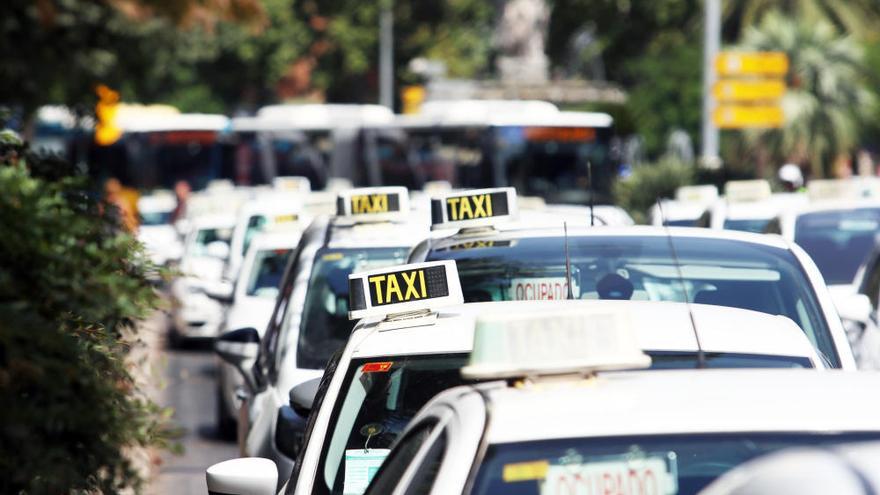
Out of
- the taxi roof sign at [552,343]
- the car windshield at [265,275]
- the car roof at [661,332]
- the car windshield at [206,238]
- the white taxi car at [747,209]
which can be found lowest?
the car windshield at [206,238]

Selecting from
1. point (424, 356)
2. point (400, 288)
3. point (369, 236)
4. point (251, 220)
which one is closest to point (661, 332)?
point (424, 356)

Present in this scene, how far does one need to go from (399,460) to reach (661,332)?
1.17 m

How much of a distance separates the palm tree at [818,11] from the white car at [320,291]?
135ft

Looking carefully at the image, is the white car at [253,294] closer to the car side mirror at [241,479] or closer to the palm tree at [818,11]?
the car side mirror at [241,479]

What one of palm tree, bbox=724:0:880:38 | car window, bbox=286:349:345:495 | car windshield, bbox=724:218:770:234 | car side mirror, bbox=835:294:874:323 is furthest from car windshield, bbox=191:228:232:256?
palm tree, bbox=724:0:880:38

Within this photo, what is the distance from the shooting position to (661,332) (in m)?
4.99

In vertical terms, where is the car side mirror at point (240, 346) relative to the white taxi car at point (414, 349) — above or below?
below

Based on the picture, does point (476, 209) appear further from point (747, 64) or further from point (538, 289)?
point (747, 64)

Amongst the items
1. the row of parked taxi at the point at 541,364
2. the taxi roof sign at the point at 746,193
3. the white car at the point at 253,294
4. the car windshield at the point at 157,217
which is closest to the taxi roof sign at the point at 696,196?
the taxi roof sign at the point at 746,193

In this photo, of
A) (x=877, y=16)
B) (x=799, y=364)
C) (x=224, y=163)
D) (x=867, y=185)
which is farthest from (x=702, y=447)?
(x=877, y=16)

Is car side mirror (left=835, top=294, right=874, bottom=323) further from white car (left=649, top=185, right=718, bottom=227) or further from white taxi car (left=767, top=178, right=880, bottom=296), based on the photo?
white car (left=649, top=185, right=718, bottom=227)

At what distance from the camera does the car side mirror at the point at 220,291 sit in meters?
15.0

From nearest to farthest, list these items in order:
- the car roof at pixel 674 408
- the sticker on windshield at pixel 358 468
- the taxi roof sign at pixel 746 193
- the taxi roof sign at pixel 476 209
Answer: the car roof at pixel 674 408
the sticker on windshield at pixel 358 468
the taxi roof sign at pixel 476 209
the taxi roof sign at pixel 746 193

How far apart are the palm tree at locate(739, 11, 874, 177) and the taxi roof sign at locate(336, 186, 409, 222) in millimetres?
29989
